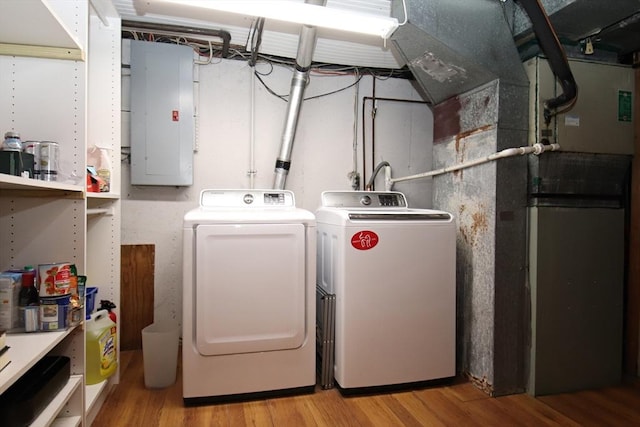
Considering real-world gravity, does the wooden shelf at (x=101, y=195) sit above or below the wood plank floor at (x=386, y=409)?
above

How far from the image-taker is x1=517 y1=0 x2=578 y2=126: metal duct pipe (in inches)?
77.0

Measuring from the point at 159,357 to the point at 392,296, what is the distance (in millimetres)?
1475

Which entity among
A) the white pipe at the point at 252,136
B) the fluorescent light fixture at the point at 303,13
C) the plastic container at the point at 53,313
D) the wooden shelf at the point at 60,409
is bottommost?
the wooden shelf at the point at 60,409

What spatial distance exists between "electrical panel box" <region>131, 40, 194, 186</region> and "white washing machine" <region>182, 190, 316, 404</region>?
730 mm

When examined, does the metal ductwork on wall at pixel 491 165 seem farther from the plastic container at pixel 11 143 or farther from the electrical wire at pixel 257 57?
the plastic container at pixel 11 143

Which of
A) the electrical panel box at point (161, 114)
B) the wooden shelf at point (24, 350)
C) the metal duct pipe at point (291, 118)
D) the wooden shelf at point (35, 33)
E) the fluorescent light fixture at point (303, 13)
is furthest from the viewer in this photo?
the metal duct pipe at point (291, 118)

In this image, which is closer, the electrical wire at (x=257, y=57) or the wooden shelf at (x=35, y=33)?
the wooden shelf at (x=35, y=33)

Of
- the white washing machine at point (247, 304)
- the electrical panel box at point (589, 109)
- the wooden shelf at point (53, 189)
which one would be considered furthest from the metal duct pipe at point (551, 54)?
the wooden shelf at point (53, 189)

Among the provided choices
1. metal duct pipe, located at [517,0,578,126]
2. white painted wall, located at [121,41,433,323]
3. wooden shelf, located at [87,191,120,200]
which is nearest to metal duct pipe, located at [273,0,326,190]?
white painted wall, located at [121,41,433,323]

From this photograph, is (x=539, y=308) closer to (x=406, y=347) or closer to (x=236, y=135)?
(x=406, y=347)

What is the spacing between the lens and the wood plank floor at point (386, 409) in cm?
191

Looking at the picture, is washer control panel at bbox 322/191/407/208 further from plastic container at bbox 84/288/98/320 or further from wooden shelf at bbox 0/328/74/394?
wooden shelf at bbox 0/328/74/394

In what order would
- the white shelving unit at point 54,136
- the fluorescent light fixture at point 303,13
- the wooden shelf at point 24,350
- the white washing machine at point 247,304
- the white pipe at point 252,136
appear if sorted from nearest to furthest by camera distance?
the wooden shelf at point 24,350 → the white shelving unit at point 54,136 → the fluorescent light fixture at point 303,13 → the white washing machine at point 247,304 → the white pipe at point 252,136

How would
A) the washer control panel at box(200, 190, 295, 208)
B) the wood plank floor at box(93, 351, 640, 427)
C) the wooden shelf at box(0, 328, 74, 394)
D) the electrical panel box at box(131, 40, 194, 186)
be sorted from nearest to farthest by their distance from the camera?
the wooden shelf at box(0, 328, 74, 394) → the wood plank floor at box(93, 351, 640, 427) → the washer control panel at box(200, 190, 295, 208) → the electrical panel box at box(131, 40, 194, 186)
